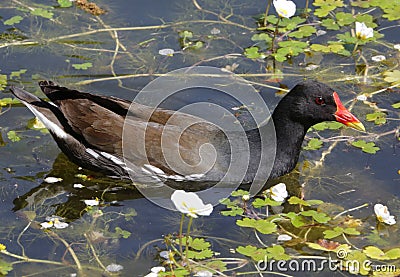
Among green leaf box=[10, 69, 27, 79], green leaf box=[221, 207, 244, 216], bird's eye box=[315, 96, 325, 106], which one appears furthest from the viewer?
green leaf box=[10, 69, 27, 79]

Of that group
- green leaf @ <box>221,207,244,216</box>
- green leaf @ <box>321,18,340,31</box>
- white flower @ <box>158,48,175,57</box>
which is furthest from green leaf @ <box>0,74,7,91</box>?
Result: green leaf @ <box>321,18,340,31</box>

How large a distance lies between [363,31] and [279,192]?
2.42 m

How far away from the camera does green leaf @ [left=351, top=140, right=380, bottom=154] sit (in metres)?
7.65

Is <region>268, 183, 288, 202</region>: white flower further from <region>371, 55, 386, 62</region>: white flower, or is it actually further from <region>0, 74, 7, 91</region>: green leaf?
<region>0, 74, 7, 91</region>: green leaf

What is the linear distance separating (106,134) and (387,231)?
2337mm

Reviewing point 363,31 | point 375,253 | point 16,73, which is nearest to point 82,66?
point 16,73

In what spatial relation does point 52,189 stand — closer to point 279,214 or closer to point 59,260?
point 59,260

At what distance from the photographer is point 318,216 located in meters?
6.80

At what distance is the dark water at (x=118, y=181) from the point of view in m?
6.71

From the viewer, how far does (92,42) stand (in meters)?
9.05

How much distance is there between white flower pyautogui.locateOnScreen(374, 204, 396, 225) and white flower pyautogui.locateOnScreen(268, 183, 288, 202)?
2.44 ft

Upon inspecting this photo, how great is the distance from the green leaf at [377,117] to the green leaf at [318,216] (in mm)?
1464

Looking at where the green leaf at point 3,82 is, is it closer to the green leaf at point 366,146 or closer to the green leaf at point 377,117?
the green leaf at point 366,146

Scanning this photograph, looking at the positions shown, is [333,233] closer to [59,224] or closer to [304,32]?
[59,224]
